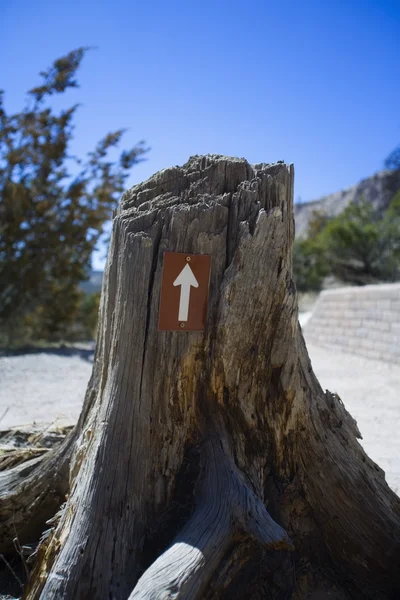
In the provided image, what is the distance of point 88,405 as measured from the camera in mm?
2289

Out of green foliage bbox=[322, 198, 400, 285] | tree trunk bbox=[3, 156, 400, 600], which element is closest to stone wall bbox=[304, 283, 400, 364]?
green foliage bbox=[322, 198, 400, 285]

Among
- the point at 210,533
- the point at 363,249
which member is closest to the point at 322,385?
the point at 210,533

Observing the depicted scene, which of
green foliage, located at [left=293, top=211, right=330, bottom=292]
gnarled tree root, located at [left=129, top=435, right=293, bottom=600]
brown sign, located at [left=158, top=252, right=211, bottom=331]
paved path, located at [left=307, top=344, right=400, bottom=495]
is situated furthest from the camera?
green foliage, located at [left=293, top=211, right=330, bottom=292]

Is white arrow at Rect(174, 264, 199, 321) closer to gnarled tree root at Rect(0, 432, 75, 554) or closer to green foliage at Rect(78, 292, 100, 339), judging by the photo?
gnarled tree root at Rect(0, 432, 75, 554)

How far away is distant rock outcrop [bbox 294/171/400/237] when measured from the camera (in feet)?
111

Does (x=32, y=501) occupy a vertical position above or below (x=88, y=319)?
below

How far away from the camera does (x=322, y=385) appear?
266 inches

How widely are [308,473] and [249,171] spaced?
1326 millimetres

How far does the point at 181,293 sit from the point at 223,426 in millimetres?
580

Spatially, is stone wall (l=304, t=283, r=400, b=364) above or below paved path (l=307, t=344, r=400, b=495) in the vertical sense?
above

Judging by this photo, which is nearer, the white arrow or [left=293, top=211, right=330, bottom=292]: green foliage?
the white arrow

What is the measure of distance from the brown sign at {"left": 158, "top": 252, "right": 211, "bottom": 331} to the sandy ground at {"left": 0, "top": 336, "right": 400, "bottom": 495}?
1971 millimetres

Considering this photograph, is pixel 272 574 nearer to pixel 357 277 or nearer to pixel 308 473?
pixel 308 473

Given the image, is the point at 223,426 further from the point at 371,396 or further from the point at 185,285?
the point at 371,396
